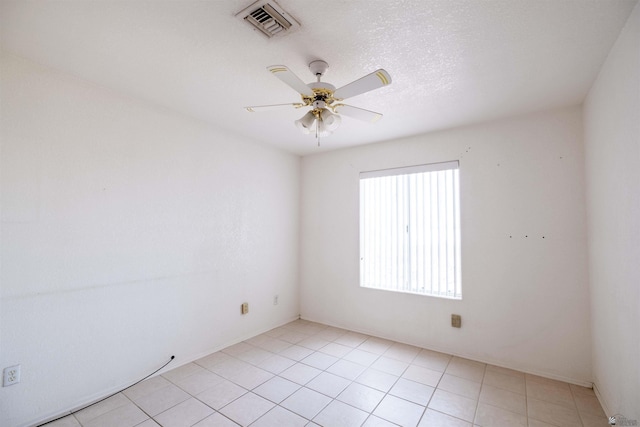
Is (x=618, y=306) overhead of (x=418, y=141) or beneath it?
beneath

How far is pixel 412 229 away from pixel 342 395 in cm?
191

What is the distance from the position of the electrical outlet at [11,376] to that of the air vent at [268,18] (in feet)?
8.55

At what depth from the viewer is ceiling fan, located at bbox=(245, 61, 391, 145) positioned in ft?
5.12

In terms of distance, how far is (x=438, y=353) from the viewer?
306 centimetres

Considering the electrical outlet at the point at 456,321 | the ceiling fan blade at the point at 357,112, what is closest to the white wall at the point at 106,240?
the ceiling fan blade at the point at 357,112

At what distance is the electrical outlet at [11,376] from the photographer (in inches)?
70.6

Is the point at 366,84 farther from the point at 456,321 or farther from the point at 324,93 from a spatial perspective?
the point at 456,321

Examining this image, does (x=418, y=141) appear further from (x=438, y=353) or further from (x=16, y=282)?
(x=16, y=282)

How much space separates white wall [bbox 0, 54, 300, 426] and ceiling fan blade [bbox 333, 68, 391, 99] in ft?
6.08

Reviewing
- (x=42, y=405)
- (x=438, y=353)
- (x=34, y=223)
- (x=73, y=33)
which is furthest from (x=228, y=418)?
(x=73, y=33)

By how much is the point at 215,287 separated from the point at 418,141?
287cm

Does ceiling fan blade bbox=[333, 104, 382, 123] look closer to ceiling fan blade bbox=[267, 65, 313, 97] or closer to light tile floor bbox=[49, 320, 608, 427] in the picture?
ceiling fan blade bbox=[267, 65, 313, 97]

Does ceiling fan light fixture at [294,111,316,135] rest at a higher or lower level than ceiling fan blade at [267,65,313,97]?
lower

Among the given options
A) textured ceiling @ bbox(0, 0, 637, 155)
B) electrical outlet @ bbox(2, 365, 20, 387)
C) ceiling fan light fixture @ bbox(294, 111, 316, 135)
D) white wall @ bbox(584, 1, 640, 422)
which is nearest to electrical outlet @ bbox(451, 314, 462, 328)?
white wall @ bbox(584, 1, 640, 422)
